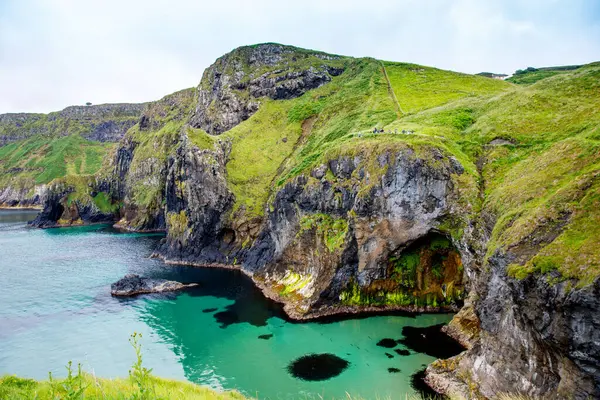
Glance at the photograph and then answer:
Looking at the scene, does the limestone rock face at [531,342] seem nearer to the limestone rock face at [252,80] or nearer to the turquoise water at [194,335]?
the turquoise water at [194,335]

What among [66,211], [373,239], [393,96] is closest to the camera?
[373,239]

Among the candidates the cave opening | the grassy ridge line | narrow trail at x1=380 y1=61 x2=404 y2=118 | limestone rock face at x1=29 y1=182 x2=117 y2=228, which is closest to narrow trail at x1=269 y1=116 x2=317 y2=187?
narrow trail at x1=380 y1=61 x2=404 y2=118

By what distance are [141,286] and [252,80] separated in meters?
75.8

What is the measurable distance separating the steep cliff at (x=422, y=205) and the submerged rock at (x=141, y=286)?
525 inches

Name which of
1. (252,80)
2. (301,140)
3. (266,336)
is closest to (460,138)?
(266,336)

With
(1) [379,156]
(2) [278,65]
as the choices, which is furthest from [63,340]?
(2) [278,65]

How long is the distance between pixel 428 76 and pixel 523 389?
280 feet

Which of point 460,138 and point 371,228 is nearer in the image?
point 371,228

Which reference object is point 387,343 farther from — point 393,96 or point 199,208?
point 393,96

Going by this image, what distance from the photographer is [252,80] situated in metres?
112

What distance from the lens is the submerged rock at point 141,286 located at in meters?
55.1

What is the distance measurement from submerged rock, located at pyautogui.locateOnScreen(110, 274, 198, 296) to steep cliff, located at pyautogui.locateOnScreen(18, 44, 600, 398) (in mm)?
13326

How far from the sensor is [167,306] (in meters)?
50.5

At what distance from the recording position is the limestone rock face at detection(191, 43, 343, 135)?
4222 inches
